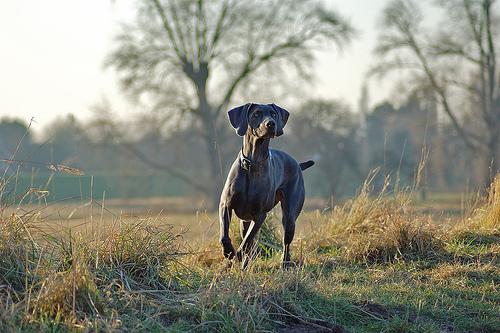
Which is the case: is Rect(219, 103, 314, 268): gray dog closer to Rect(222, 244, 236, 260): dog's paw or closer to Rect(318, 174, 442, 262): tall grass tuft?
Rect(222, 244, 236, 260): dog's paw

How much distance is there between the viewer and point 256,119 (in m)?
6.23

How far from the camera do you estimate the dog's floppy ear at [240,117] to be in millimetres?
6281

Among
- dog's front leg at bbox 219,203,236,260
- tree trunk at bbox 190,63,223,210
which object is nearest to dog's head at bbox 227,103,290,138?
dog's front leg at bbox 219,203,236,260

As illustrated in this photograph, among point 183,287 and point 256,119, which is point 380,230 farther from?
point 183,287

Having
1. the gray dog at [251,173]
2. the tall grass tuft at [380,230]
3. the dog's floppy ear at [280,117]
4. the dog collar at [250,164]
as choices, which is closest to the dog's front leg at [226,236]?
the gray dog at [251,173]

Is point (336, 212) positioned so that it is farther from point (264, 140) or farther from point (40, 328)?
point (40, 328)

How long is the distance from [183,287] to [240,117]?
1.86 metres

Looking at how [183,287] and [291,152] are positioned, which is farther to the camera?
[291,152]

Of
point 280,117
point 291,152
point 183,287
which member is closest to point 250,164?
point 280,117

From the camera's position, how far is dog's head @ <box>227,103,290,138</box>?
607 cm

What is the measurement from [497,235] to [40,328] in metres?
6.06

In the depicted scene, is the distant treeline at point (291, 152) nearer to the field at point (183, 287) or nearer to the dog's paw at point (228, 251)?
the dog's paw at point (228, 251)

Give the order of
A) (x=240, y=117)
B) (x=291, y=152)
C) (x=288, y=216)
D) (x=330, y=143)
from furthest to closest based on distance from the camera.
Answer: (x=330, y=143), (x=291, y=152), (x=288, y=216), (x=240, y=117)

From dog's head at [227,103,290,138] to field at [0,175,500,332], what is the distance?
3.74ft
